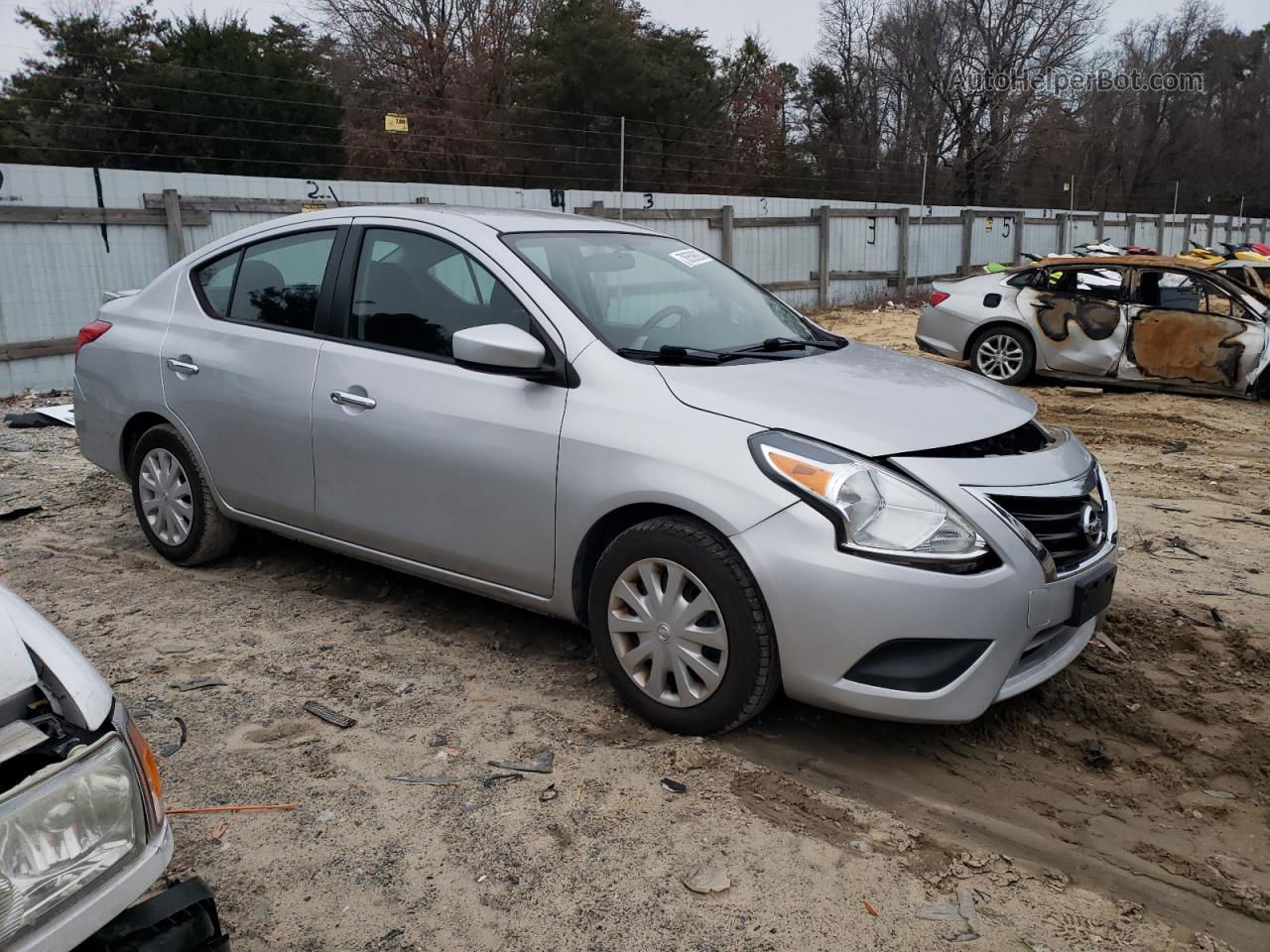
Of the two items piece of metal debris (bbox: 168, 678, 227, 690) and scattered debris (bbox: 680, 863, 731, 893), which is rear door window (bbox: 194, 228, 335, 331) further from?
scattered debris (bbox: 680, 863, 731, 893)

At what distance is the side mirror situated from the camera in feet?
11.6

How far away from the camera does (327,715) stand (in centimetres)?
364

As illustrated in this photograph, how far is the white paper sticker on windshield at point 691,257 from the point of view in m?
4.51

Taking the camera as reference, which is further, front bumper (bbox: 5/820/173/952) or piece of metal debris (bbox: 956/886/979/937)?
piece of metal debris (bbox: 956/886/979/937)

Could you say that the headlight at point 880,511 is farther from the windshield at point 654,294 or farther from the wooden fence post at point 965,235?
the wooden fence post at point 965,235

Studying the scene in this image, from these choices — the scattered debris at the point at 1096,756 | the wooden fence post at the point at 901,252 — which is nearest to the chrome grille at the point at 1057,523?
the scattered debris at the point at 1096,756

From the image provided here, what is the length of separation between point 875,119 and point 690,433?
41537 mm

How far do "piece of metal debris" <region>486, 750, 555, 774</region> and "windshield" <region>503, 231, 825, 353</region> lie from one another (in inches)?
55.4

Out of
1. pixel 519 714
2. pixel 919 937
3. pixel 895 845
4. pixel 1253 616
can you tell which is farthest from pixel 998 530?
pixel 1253 616

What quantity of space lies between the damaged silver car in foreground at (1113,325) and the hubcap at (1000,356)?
0.4 inches

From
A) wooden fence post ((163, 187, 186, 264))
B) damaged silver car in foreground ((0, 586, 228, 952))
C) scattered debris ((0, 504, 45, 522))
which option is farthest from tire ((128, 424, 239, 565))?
wooden fence post ((163, 187, 186, 264))

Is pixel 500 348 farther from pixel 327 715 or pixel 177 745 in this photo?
pixel 177 745

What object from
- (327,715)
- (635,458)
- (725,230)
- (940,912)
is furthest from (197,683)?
(725,230)

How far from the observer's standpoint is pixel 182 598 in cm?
476
